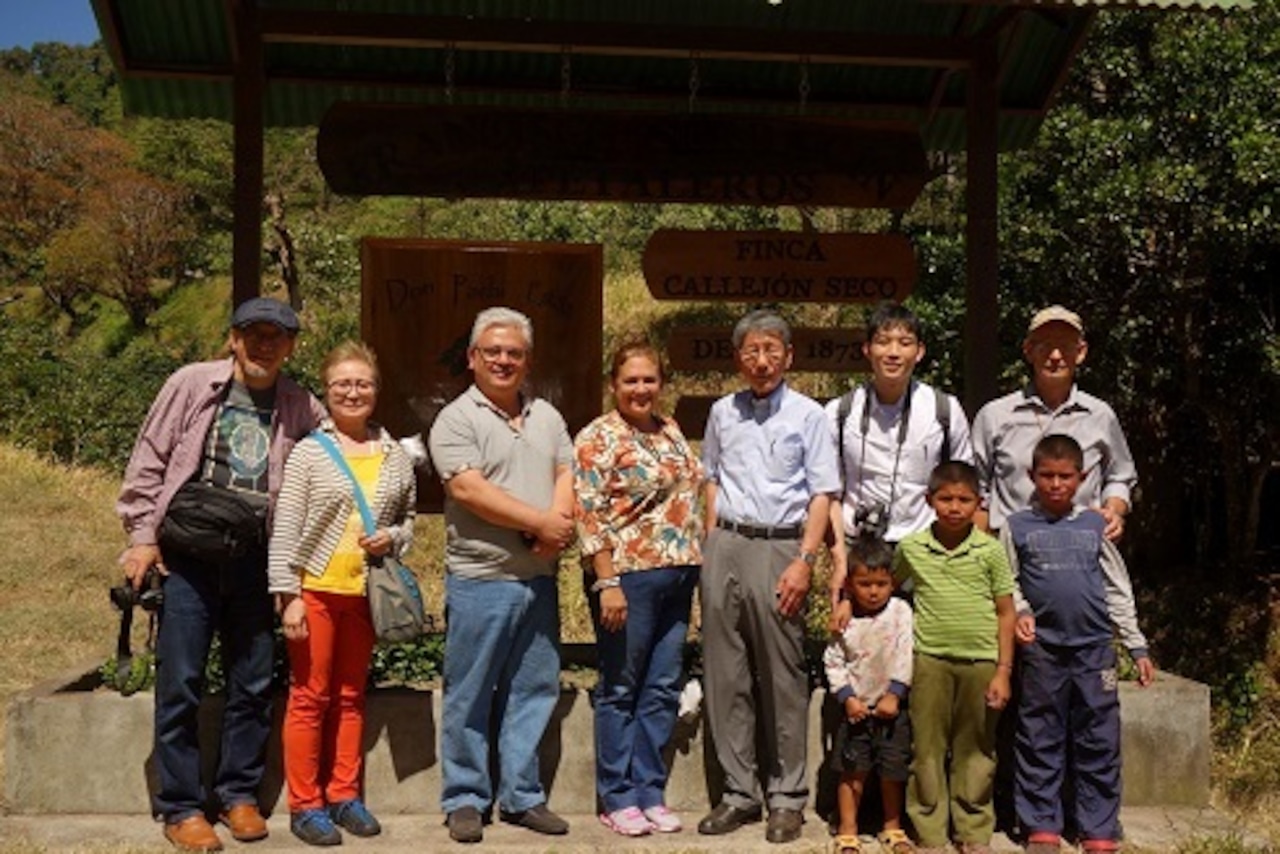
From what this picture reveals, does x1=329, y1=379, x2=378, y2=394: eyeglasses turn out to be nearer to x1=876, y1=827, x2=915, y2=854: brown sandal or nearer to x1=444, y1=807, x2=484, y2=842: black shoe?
x1=444, y1=807, x2=484, y2=842: black shoe

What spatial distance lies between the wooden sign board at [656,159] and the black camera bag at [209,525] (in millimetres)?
2295

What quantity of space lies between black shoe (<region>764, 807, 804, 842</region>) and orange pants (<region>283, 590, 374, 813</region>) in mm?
→ 1567

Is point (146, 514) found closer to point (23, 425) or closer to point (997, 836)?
point (997, 836)

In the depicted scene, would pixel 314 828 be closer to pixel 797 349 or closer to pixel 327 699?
pixel 327 699

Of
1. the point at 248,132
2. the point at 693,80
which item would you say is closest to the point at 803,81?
the point at 693,80

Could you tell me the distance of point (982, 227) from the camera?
674 centimetres

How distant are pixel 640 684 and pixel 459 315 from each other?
8.27 ft

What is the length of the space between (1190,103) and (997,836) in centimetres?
578

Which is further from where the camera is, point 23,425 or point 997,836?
point 23,425

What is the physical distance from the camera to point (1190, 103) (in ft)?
29.7

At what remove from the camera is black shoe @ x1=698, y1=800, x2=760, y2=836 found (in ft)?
16.8

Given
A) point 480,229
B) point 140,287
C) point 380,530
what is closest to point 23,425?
point 480,229

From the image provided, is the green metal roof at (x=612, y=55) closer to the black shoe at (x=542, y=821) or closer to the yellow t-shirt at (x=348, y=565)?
the yellow t-shirt at (x=348, y=565)

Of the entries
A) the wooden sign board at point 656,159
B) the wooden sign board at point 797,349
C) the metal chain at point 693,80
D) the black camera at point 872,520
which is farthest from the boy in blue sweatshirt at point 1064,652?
the metal chain at point 693,80
